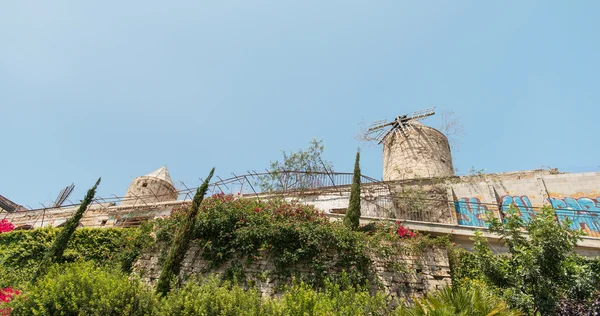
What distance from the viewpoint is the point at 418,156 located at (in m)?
18.0

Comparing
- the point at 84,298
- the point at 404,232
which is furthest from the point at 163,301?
the point at 404,232

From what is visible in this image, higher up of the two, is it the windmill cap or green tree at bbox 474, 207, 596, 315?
the windmill cap

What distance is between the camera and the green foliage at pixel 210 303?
6887 mm

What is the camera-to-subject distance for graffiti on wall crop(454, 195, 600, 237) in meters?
11.3

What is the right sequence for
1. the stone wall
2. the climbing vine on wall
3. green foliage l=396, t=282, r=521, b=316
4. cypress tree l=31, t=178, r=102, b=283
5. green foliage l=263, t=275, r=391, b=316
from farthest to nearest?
cypress tree l=31, t=178, r=102, b=283, the climbing vine on wall, the stone wall, green foliage l=263, t=275, r=391, b=316, green foliage l=396, t=282, r=521, b=316

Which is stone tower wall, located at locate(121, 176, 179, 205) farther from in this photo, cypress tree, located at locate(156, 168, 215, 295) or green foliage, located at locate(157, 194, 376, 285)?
cypress tree, located at locate(156, 168, 215, 295)

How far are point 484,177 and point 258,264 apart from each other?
11565mm

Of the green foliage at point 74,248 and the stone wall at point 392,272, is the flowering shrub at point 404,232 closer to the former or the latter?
the stone wall at point 392,272

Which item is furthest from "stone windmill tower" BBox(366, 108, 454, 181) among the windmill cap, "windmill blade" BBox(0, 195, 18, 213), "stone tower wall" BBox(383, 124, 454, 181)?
"windmill blade" BBox(0, 195, 18, 213)

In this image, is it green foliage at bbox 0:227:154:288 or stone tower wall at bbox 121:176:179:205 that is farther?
stone tower wall at bbox 121:176:179:205

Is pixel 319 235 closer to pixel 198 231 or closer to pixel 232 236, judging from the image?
pixel 232 236

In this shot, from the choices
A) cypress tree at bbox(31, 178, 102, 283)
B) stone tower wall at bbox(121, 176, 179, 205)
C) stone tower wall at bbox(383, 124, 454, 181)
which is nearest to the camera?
cypress tree at bbox(31, 178, 102, 283)

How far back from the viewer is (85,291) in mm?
7539

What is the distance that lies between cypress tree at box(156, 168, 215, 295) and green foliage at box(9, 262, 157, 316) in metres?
0.89
